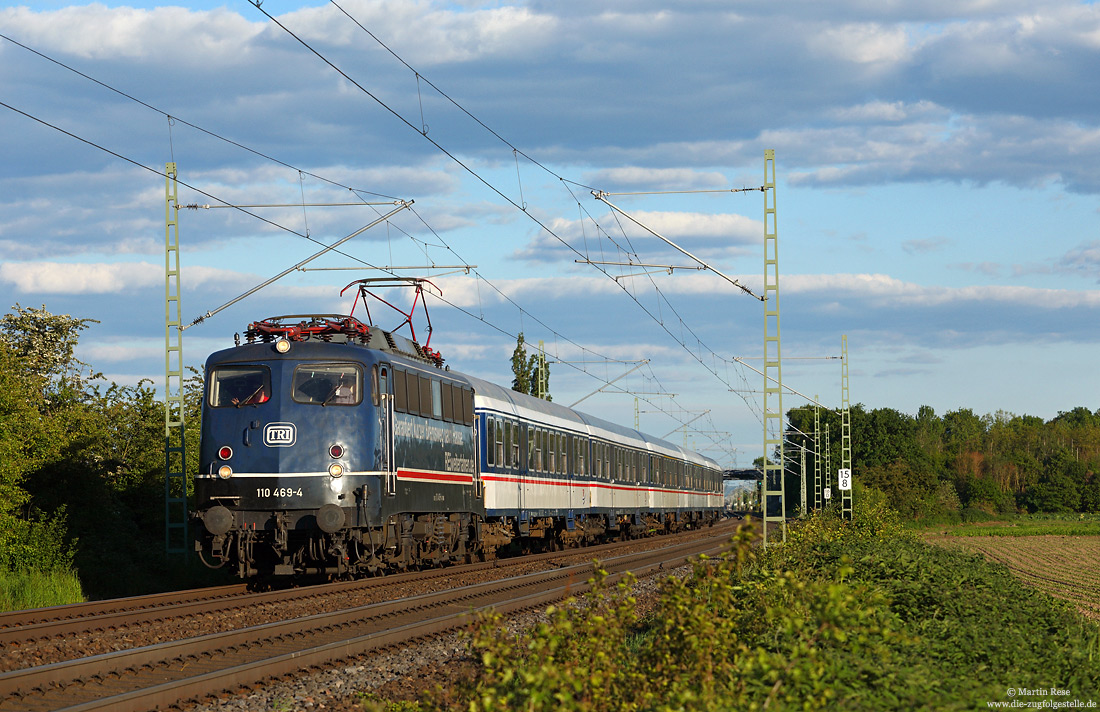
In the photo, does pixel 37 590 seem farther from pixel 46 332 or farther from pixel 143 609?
pixel 46 332

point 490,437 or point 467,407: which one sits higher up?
point 467,407

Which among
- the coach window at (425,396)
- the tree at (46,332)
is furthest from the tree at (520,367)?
the coach window at (425,396)

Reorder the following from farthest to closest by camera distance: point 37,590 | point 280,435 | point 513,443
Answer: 1. point 513,443
2. point 280,435
3. point 37,590

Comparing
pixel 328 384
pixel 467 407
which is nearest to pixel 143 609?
pixel 328 384

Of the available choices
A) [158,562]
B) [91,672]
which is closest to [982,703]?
[91,672]

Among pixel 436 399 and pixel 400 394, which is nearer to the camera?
pixel 400 394

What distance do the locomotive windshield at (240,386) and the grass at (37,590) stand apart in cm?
368

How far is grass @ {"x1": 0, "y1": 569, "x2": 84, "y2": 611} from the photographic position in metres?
17.5

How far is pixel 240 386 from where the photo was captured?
18.8 metres

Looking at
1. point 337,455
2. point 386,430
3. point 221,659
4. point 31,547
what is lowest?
point 221,659

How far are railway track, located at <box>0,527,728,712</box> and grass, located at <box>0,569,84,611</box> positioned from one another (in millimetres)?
5893

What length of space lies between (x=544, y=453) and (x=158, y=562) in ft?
34.9

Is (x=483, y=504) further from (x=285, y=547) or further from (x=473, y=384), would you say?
(x=285, y=547)

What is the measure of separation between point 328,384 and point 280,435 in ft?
3.77
